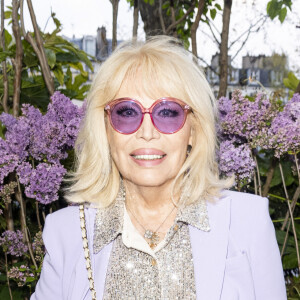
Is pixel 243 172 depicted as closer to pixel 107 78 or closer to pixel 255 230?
pixel 255 230

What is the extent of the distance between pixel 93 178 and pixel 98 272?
16.4 inches

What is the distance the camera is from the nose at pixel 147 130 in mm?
1836

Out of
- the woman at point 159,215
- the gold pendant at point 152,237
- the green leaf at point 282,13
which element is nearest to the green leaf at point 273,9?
the green leaf at point 282,13

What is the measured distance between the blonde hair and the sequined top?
0.41ft

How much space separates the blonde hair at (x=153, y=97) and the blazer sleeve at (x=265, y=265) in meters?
0.26

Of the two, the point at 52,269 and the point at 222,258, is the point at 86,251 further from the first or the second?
the point at 222,258

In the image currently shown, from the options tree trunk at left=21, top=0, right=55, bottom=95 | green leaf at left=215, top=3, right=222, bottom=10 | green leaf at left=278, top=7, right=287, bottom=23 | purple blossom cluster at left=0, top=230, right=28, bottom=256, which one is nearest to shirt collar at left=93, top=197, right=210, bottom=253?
purple blossom cluster at left=0, top=230, right=28, bottom=256

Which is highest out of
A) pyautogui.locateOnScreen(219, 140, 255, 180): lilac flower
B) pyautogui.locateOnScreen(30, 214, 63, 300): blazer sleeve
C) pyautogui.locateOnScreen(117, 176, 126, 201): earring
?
pyautogui.locateOnScreen(219, 140, 255, 180): lilac flower

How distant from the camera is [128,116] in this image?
184 centimetres

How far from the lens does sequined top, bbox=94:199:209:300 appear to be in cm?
181

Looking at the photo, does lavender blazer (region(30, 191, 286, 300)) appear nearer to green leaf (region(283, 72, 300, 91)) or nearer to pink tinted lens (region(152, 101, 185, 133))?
pink tinted lens (region(152, 101, 185, 133))

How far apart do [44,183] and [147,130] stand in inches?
23.1

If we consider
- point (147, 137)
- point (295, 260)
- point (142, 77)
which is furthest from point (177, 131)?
point (295, 260)

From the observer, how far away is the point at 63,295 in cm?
196
